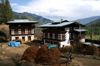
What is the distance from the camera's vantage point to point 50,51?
440 inches

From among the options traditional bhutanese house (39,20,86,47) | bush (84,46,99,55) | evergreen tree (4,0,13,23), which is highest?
evergreen tree (4,0,13,23)

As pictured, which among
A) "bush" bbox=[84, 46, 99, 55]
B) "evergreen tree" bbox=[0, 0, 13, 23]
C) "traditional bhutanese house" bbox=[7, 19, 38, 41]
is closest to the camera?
"bush" bbox=[84, 46, 99, 55]

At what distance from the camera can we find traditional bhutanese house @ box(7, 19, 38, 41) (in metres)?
33.6

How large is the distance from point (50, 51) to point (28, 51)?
2.94m

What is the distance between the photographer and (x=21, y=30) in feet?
115

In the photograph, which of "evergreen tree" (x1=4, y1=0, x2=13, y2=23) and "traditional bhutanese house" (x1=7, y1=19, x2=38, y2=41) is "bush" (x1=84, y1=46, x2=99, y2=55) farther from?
"evergreen tree" (x1=4, y1=0, x2=13, y2=23)

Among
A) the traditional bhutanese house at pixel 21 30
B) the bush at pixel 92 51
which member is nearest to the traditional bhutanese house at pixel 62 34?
the bush at pixel 92 51

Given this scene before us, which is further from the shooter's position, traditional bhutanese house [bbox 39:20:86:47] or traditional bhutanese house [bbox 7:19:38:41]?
traditional bhutanese house [bbox 7:19:38:41]

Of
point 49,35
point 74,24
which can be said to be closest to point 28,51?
point 49,35

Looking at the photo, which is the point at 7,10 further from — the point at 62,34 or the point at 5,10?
the point at 62,34

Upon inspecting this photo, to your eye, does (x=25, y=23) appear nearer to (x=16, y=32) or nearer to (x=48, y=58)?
(x=16, y=32)

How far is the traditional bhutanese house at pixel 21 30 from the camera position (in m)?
33.6

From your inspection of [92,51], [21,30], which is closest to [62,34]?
[92,51]

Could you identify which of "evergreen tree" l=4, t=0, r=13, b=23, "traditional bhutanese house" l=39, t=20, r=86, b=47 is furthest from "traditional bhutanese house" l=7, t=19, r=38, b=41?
"evergreen tree" l=4, t=0, r=13, b=23
